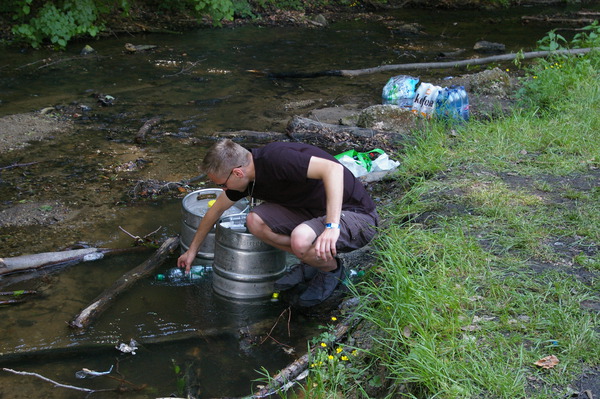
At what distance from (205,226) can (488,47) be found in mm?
11419

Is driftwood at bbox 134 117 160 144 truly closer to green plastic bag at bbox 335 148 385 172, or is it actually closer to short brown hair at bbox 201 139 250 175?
green plastic bag at bbox 335 148 385 172

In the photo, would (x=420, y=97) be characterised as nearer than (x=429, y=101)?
No

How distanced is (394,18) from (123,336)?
16358mm

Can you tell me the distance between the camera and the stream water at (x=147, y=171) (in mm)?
3617

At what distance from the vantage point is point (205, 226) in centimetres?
407

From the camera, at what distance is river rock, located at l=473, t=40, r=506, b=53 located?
13602mm

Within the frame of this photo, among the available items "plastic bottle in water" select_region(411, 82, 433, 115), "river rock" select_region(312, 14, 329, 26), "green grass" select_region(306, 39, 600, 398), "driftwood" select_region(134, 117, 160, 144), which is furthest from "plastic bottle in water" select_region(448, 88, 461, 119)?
"river rock" select_region(312, 14, 329, 26)

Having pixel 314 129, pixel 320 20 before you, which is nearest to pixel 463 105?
pixel 314 129

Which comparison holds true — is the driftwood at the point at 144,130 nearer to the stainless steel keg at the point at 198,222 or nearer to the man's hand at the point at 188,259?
the stainless steel keg at the point at 198,222

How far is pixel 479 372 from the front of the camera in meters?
2.75

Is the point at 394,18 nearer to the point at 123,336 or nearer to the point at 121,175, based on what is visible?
the point at 121,175

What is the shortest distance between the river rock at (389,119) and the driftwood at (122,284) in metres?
3.52

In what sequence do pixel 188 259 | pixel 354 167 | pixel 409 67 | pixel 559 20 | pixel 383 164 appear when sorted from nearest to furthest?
pixel 188 259 → pixel 354 167 → pixel 383 164 → pixel 409 67 → pixel 559 20

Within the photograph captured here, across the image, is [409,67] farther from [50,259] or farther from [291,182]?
[50,259]
